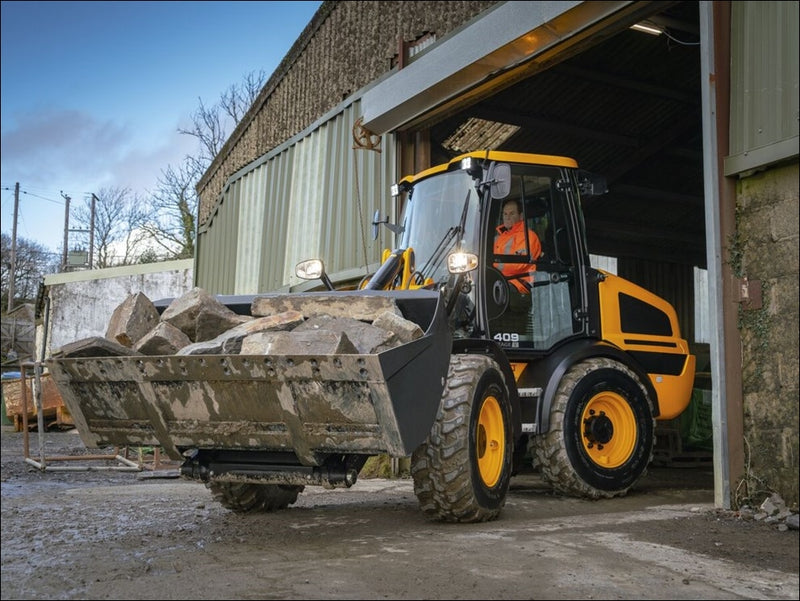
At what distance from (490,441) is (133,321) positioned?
2.54m

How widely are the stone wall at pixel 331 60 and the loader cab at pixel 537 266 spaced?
275 centimetres

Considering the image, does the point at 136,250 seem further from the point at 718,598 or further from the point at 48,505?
the point at 718,598

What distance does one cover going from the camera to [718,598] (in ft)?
13.4

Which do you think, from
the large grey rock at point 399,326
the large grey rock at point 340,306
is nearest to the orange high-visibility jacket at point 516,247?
the large grey rock at point 340,306

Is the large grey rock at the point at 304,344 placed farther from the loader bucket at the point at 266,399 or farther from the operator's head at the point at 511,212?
the operator's head at the point at 511,212

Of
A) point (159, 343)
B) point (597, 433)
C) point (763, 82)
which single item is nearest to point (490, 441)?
point (597, 433)

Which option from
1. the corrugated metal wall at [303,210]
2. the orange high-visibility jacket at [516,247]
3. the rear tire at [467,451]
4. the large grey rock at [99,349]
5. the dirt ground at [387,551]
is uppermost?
the corrugated metal wall at [303,210]

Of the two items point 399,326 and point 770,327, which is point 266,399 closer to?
point 399,326

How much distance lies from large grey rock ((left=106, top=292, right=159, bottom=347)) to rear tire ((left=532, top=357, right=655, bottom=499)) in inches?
127

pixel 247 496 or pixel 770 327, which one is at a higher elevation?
pixel 770 327

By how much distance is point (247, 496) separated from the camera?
6.68 meters

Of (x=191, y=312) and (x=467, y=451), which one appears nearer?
(x=467, y=451)

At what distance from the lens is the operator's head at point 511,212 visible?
734cm

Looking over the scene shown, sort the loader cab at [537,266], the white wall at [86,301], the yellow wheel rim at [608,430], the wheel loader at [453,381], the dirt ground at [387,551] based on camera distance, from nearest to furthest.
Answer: the dirt ground at [387,551] → the wheel loader at [453,381] → the loader cab at [537,266] → the yellow wheel rim at [608,430] → the white wall at [86,301]
